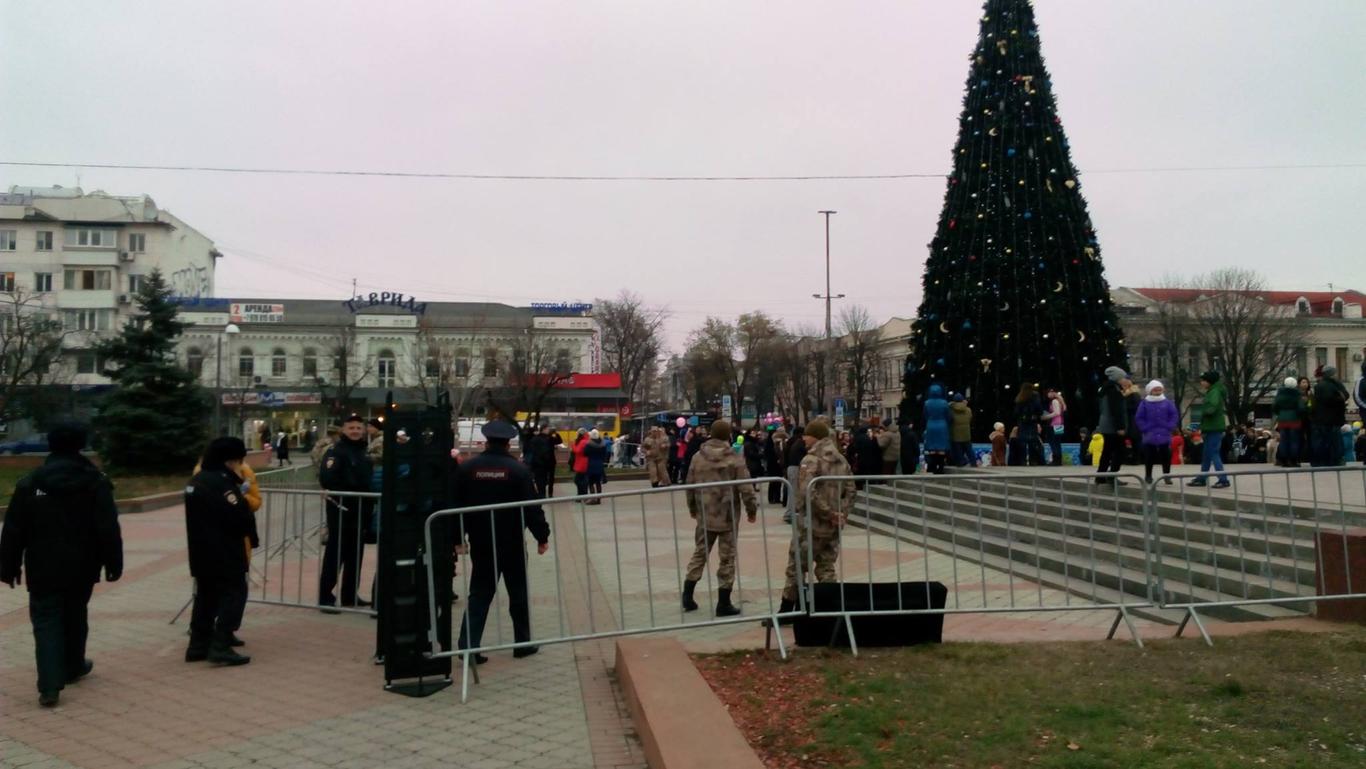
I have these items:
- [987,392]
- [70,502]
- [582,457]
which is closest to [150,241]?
[582,457]

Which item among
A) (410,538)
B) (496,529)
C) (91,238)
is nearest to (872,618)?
(496,529)

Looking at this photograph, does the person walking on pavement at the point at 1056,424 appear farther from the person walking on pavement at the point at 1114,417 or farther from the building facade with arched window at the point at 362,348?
the building facade with arched window at the point at 362,348

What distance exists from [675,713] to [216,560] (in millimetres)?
4065

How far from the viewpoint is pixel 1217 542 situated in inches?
305

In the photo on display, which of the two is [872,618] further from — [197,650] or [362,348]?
[362,348]

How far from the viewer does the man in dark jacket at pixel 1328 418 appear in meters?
13.5

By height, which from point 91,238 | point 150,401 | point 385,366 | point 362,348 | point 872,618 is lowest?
point 872,618

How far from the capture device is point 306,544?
10.6 meters

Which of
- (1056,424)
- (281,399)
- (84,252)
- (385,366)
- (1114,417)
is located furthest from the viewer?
(385,366)

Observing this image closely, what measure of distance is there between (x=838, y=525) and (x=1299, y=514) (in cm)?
360

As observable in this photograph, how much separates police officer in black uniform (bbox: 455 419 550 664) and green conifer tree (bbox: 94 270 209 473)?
26543 mm

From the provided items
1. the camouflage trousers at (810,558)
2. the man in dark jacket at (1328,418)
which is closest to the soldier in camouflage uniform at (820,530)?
the camouflage trousers at (810,558)

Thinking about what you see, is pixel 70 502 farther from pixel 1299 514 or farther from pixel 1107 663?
pixel 1299 514

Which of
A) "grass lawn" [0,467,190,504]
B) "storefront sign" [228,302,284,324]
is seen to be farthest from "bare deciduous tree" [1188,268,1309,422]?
"storefront sign" [228,302,284,324]
